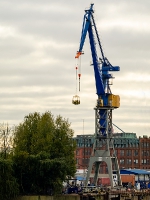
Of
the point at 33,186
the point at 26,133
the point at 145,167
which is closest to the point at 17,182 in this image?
Answer: the point at 33,186

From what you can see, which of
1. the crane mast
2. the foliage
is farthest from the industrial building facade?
the foliage

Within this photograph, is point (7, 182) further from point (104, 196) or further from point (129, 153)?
point (129, 153)

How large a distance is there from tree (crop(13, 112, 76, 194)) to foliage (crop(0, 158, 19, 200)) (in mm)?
3004

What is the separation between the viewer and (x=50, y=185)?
94938 mm

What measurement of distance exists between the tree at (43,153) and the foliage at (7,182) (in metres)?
3.00

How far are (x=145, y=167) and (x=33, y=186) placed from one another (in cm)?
10562

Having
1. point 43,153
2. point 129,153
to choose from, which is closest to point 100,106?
point 43,153

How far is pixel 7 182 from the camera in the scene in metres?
90.4

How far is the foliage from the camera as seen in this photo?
297ft

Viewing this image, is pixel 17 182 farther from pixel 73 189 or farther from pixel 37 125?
pixel 37 125

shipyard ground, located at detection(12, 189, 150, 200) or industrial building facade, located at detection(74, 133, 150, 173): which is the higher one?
industrial building facade, located at detection(74, 133, 150, 173)

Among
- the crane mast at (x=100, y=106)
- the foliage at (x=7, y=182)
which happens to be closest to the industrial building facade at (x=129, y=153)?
the crane mast at (x=100, y=106)

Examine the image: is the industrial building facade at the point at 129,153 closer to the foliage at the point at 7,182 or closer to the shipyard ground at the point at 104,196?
the shipyard ground at the point at 104,196

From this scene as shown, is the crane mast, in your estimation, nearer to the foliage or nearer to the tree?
the tree
